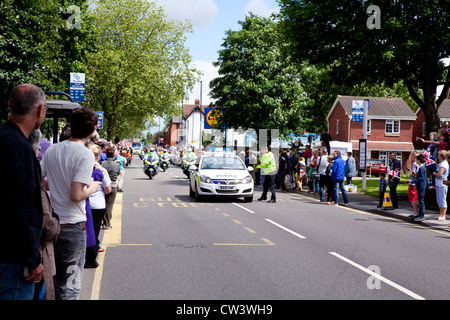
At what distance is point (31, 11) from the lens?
776 inches

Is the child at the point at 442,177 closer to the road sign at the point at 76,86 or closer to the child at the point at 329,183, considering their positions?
the child at the point at 329,183

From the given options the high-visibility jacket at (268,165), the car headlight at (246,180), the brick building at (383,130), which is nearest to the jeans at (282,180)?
the high-visibility jacket at (268,165)

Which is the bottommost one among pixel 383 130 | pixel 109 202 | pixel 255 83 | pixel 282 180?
pixel 282 180

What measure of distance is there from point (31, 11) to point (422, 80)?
666 inches

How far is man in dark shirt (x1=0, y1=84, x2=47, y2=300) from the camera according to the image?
9.27 feet

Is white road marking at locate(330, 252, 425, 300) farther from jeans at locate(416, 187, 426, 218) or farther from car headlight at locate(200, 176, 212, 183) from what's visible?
car headlight at locate(200, 176, 212, 183)

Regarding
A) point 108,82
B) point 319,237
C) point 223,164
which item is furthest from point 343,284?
point 108,82

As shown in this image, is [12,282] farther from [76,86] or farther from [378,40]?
[378,40]

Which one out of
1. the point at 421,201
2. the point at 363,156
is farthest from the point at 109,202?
the point at 363,156

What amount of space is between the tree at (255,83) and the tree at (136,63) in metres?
13.6

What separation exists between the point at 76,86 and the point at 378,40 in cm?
1288

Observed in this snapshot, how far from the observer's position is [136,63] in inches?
1868

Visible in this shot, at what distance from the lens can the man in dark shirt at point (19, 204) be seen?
2824 mm

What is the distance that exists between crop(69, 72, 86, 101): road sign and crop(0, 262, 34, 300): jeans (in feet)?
57.8
